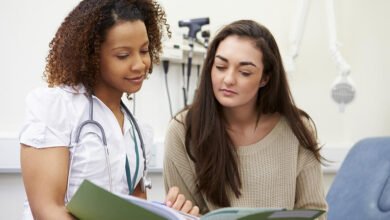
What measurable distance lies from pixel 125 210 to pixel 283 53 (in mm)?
1899

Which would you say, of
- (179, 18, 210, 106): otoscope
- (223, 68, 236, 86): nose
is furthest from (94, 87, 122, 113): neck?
(179, 18, 210, 106): otoscope

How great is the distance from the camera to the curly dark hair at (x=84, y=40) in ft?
3.24

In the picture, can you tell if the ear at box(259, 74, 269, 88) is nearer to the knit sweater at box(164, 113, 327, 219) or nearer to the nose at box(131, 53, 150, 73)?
the knit sweater at box(164, 113, 327, 219)

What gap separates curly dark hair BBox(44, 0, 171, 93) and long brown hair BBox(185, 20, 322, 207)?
477 millimetres

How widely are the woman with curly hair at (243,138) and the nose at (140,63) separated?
1.29 feet

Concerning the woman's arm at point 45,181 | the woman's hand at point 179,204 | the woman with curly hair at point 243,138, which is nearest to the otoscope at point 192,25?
the woman with curly hair at point 243,138

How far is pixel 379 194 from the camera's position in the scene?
1786 mm

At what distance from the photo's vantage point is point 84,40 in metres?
0.98

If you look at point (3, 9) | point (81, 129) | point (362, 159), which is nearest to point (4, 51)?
point (3, 9)

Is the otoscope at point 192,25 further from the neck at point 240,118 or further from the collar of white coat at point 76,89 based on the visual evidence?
the collar of white coat at point 76,89

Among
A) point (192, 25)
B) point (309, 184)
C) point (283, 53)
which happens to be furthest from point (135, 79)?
point (283, 53)

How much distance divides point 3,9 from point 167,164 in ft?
3.43

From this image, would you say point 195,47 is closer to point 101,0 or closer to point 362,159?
point 362,159

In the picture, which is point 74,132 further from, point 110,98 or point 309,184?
point 309,184
